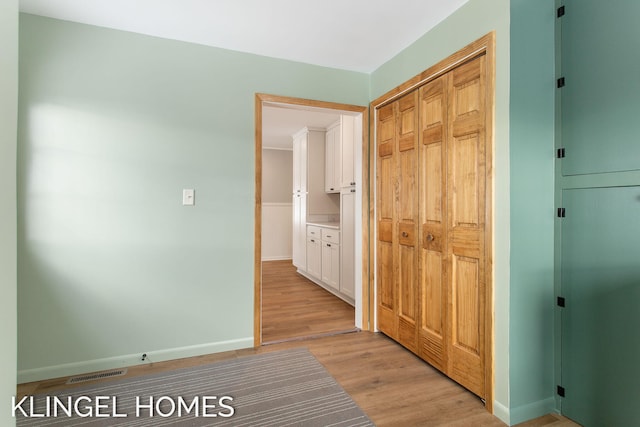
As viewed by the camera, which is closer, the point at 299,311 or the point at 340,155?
the point at 299,311

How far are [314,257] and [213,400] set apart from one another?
311 cm

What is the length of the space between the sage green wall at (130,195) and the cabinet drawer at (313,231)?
86.7 inches

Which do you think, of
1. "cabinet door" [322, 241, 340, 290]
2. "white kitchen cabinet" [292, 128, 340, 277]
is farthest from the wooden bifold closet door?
"white kitchen cabinet" [292, 128, 340, 277]

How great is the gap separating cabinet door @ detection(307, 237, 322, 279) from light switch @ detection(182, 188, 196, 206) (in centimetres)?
252

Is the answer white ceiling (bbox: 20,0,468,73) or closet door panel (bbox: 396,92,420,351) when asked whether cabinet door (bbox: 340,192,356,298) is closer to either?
closet door panel (bbox: 396,92,420,351)

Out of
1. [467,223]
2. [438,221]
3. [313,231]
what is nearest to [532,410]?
[467,223]

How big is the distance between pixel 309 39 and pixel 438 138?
49.2 inches

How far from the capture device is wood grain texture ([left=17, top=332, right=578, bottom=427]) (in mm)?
1812

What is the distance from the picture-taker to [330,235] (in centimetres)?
443

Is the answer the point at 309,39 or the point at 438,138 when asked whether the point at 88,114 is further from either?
the point at 438,138

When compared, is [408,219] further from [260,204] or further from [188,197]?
[188,197]

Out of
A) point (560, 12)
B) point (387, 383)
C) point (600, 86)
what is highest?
point (560, 12)

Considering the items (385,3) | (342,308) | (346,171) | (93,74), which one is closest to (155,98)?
(93,74)

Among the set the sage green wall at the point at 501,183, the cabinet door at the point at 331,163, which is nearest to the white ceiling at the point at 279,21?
the sage green wall at the point at 501,183
